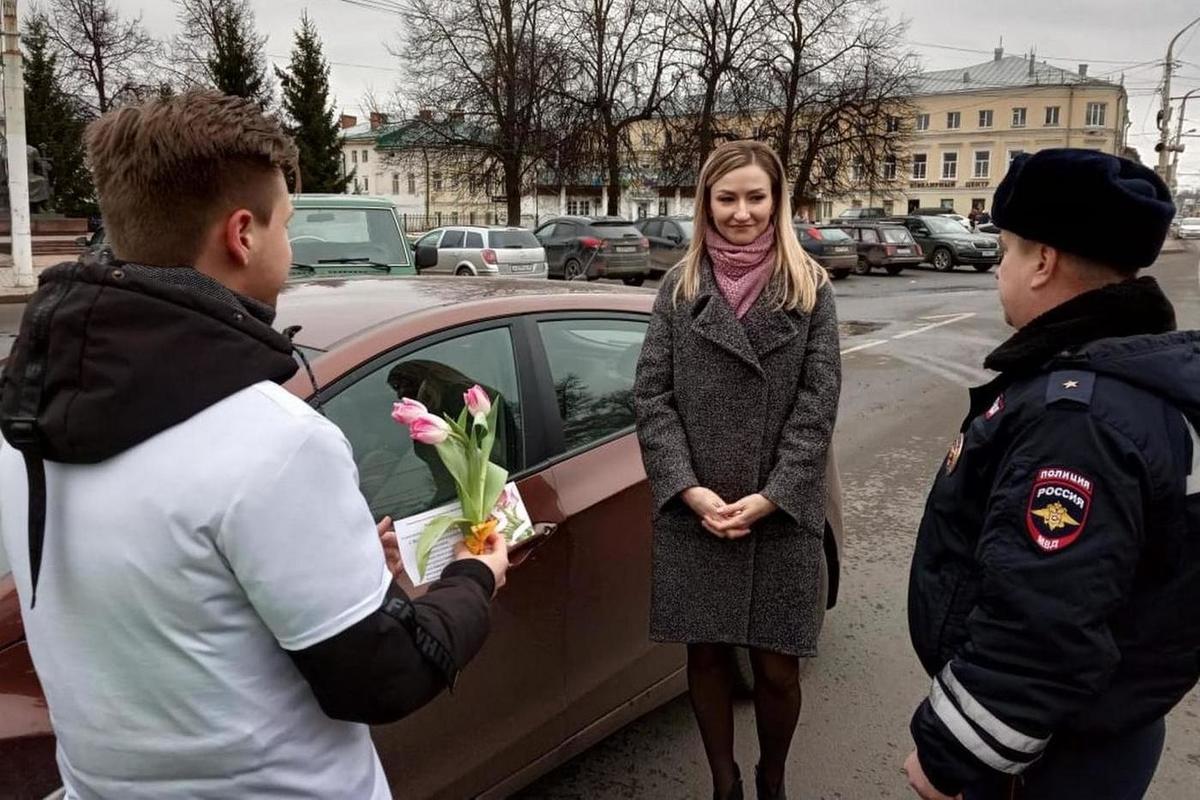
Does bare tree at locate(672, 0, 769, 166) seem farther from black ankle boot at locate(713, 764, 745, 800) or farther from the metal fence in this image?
black ankle boot at locate(713, 764, 745, 800)

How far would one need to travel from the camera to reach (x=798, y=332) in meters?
2.44

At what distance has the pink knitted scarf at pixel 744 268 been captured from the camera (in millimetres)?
A: 2479

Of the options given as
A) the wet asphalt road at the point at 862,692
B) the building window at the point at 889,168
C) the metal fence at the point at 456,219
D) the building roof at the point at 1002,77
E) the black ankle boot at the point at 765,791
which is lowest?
the wet asphalt road at the point at 862,692

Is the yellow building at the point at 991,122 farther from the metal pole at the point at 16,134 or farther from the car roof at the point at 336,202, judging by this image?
the car roof at the point at 336,202

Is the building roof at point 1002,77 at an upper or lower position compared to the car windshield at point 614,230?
upper

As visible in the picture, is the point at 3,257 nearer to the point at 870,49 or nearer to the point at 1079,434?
the point at 1079,434

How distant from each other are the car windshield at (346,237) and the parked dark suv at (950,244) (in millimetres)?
22767

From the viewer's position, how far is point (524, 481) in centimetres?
241

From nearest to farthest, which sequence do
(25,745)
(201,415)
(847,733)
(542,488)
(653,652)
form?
(201,415) < (25,745) < (542,488) < (653,652) < (847,733)

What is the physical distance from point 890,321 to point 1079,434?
14.6 meters

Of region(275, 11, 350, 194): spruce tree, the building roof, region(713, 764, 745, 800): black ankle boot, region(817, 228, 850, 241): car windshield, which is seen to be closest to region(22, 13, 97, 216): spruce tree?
region(275, 11, 350, 194): spruce tree

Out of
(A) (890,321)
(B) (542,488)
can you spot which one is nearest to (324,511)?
(B) (542,488)

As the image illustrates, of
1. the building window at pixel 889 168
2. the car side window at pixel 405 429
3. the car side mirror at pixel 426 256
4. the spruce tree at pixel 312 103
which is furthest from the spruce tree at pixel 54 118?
the car side window at pixel 405 429

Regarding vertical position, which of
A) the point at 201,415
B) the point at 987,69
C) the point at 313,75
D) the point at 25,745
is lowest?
the point at 25,745
